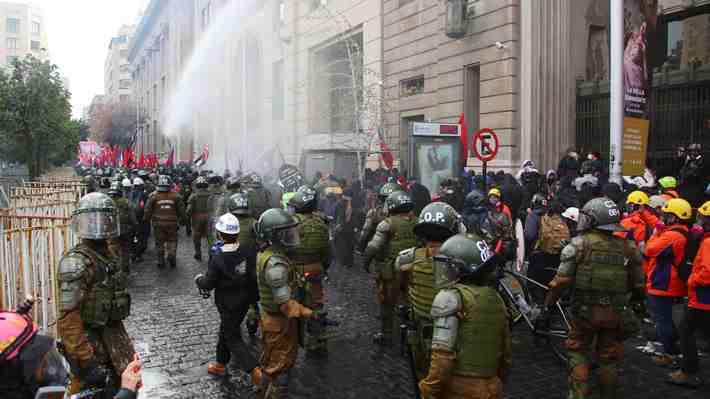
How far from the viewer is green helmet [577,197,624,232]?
4.92 meters

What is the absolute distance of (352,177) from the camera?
2094 centimetres

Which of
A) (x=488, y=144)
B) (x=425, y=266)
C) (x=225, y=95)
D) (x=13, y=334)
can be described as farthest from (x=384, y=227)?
(x=225, y=95)

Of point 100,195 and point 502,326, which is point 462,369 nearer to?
point 502,326

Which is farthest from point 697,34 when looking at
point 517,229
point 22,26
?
point 22,26

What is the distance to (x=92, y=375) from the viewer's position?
11.7 feet

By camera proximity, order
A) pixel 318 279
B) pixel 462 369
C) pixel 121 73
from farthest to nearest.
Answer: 1. pixel 121 73
2. pixel 318 279
3. pixel 462 369

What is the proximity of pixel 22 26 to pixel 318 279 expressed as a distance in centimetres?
10840

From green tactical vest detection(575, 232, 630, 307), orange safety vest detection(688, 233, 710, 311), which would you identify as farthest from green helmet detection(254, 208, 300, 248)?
orange safety vest detection(688, 233, 710, 311)

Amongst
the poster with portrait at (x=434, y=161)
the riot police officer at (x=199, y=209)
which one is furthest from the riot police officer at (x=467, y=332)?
the riot police officer at (x=199, y=209)

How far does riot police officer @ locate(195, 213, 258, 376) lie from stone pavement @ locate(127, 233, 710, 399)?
0.51m

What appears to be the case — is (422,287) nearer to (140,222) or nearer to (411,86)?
(140,222)

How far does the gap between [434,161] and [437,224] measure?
8.01 metres

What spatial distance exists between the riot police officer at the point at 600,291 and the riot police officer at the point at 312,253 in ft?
8.58

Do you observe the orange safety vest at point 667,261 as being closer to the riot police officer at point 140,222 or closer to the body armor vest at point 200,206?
the body armor vest at point 200,206
